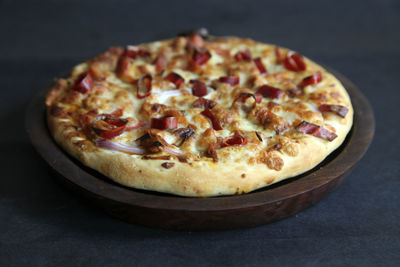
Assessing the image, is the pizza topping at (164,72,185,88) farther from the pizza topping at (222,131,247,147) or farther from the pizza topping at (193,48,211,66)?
the pizza topping at (222,131,247,147)

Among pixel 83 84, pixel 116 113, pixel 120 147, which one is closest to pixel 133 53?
pixel 83 84

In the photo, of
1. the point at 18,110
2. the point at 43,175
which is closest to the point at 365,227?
the point at 43,175

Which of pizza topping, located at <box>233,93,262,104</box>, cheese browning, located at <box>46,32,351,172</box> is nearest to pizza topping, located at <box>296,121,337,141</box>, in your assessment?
cheese browning, located at <box>46,32,351,172</box>

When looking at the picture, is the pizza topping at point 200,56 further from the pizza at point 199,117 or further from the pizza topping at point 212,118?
the pizza topping at point 212,118

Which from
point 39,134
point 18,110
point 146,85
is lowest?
point 18,110

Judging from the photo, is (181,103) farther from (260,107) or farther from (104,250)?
(104,250)
